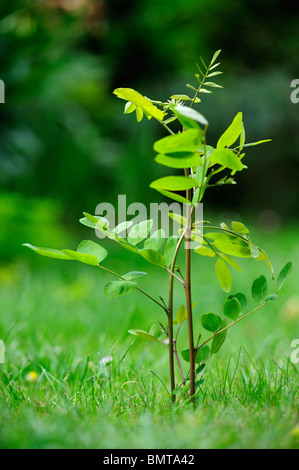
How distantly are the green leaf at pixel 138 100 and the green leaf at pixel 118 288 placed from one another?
0.91ft

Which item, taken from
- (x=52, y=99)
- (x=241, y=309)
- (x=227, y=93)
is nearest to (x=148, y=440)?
(x=241, y=309)

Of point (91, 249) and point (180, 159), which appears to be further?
point (91, 249)

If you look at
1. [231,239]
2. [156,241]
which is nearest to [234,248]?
[231,239]

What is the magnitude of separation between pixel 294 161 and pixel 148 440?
18.8 ft

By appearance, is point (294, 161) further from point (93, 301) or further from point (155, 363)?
point (155, 363)

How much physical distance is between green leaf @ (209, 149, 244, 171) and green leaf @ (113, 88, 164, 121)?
0.41 feet

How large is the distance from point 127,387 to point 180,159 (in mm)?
513

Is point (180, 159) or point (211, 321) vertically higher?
point (180, 159)

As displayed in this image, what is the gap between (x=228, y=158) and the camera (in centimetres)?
78

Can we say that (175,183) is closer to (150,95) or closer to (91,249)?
(91,249)

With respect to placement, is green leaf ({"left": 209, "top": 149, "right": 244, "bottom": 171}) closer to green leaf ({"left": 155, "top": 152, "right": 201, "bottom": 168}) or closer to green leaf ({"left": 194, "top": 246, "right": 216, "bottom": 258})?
green leaf ({"left": 155, "top": 152, "right": 201, "bottom": 168})

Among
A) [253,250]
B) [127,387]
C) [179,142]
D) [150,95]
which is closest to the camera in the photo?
[179,142]

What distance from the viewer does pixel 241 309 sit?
91 cm

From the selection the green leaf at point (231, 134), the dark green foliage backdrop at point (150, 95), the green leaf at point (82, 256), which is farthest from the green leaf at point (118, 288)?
the dark green foliage backdrop at point (150, 95)
